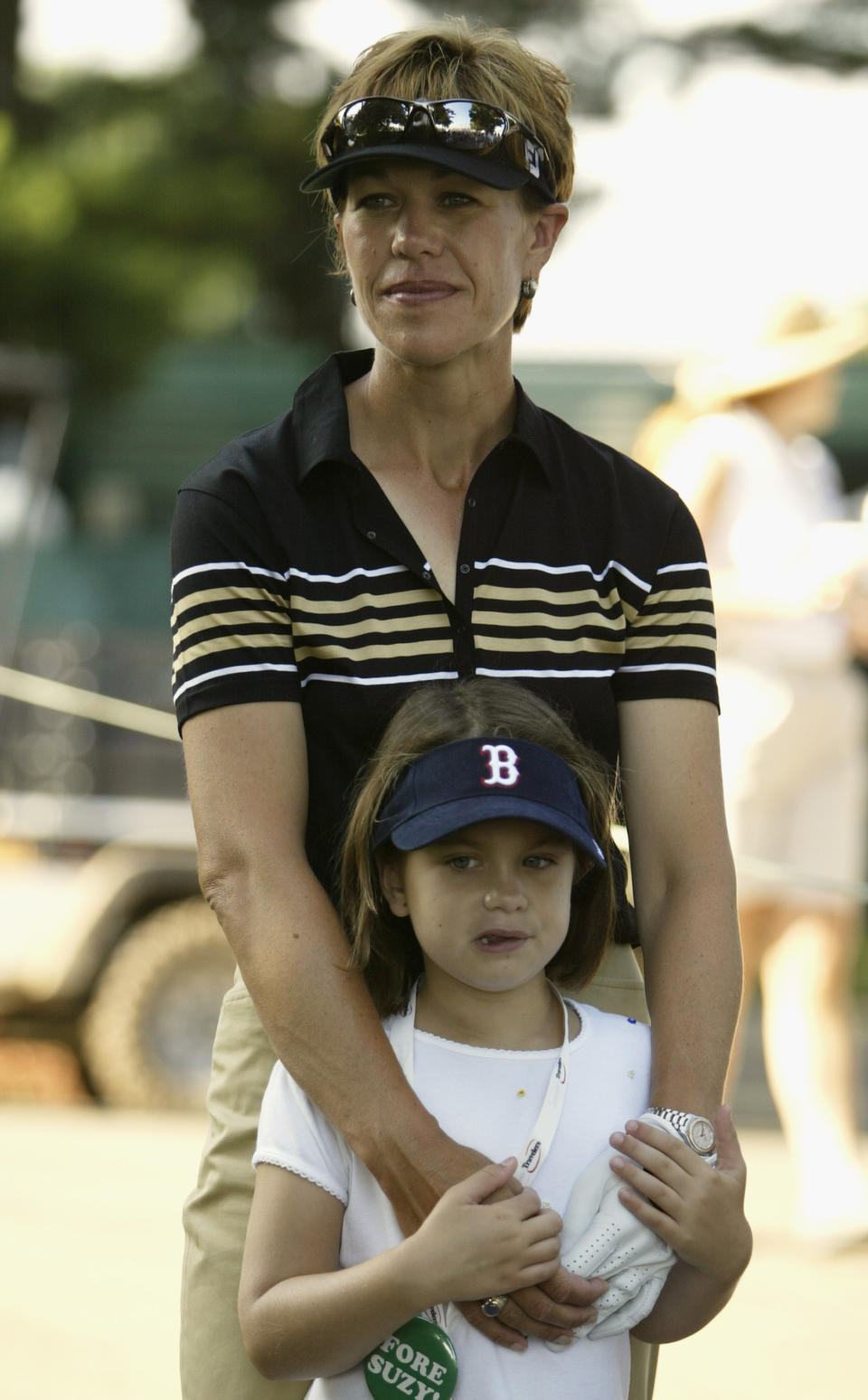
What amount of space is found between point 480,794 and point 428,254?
590 millimetres

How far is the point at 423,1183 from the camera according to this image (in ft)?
5.64

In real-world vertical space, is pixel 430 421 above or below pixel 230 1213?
above

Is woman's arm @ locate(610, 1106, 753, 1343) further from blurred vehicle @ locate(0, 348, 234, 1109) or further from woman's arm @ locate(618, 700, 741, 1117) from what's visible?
blurred vehicle @ locate(0, 348, 234, 1109)

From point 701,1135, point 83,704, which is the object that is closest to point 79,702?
point 83,704

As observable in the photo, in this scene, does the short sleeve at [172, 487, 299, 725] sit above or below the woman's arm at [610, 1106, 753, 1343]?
above

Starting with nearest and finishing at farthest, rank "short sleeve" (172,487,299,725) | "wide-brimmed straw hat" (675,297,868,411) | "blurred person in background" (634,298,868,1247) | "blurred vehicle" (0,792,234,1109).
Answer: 1. "short sleeve" (172,487,299,725)
2. "blurred person in background" (634,298,868,1247)
3. "wide-brimmed straw hat" (675,297,868,411)
4. "blurred vehicle" (0,792,234,1109)

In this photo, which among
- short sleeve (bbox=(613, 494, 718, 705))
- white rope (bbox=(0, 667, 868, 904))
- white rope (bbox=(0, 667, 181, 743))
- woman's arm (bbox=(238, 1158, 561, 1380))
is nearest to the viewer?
woman's arm (bbox=(238, 1158, 561, 1380))

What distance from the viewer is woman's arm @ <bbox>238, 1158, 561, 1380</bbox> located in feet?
5.42

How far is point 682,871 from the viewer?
78.9 inches

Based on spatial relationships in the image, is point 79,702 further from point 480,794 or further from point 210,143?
point 210,143

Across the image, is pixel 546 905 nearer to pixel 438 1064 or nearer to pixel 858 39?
pixel 438 1064

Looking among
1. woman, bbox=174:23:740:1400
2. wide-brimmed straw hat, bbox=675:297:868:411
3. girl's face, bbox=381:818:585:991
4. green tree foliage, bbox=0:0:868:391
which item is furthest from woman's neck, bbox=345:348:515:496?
green tree foliage, bbox=0:0:868:391

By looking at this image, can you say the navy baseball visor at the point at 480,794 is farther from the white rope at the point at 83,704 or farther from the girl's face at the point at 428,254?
the white rope at the point at 83,704

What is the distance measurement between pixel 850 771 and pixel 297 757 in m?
2.67
